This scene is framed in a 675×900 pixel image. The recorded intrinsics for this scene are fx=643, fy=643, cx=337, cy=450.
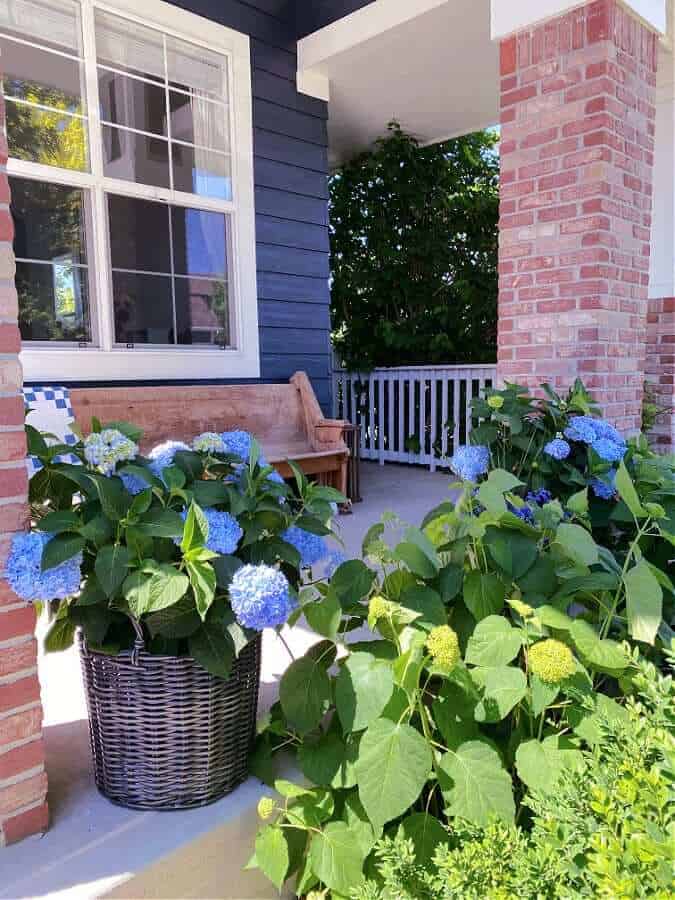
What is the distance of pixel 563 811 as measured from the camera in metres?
0.74

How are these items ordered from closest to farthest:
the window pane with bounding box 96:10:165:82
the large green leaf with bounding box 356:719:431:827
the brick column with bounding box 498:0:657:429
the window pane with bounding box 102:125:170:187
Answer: the large green leaf with bounding box 356:719:431:827 < the brick column with bounding box 498:0:657:429 < the window pane with bounding box 96:10:165:82 < the window pane with bounding box 102:125:170:187

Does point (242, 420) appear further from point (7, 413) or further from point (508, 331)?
point (7, 413)

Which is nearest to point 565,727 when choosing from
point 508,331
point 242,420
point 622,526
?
point 622,526

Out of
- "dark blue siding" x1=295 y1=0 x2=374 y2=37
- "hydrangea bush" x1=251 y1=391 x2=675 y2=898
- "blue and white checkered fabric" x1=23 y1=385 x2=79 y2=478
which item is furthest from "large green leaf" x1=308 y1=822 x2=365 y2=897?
"dark blue siding" x1=295 y1=0 x2=374 y2=37

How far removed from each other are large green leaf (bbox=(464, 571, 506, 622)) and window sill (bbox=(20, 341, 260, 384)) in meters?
2.54

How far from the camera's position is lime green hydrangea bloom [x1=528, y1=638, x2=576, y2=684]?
3.06ft

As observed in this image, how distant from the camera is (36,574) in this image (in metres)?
0.94

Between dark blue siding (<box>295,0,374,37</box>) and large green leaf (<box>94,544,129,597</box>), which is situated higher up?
dark blue siding (<box>295,0,374,37</box>)

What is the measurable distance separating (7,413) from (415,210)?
229 inches

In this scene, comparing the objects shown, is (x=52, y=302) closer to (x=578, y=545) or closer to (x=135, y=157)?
(x=135, y=157)

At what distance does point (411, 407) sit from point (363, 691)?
502cm

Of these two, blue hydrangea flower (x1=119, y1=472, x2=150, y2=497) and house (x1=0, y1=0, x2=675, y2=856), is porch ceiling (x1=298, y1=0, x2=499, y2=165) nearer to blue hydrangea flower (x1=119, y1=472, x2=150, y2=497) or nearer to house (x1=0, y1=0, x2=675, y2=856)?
house (x1=0, y1=0, x2=675, y2=856)

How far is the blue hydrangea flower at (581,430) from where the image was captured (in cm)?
182

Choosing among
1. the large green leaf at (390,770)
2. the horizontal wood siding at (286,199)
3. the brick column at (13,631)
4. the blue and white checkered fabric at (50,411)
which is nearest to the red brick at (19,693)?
the brick column at (13,631)
